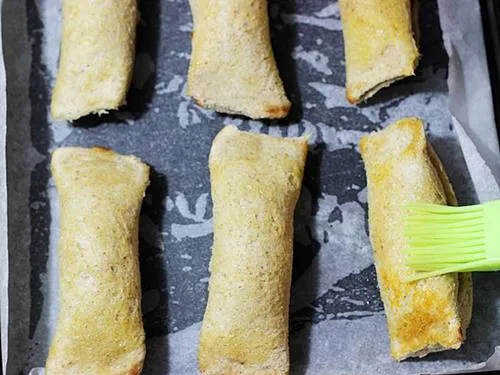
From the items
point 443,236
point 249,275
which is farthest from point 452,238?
point 249,275

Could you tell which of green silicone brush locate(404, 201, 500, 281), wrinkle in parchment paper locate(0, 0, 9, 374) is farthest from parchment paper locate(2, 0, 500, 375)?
green silicone brush locate(404, 201, 500, 281)

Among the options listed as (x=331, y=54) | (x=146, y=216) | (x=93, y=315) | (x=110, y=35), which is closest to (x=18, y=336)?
(x=93, y=315)

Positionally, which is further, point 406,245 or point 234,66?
point 234,66

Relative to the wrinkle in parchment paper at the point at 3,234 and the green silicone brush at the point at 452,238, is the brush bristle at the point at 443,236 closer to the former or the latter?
the green silicone brush at the point at 452,238

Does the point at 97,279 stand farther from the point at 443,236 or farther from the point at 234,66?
the point at 443,236

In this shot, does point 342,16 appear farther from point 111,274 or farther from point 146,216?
point 111,274

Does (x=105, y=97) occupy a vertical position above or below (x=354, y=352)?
above
